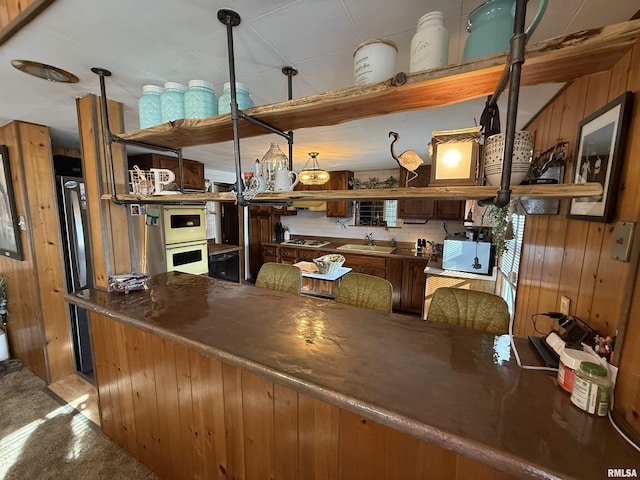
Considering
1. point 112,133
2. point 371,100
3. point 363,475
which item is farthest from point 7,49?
point 363,475

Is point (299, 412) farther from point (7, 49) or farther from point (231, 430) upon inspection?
point (7, 49)

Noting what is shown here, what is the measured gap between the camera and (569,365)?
2.70ft

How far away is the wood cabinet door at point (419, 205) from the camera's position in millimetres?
A: 3865

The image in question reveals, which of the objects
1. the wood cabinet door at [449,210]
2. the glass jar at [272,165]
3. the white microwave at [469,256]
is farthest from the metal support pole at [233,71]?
the wood cabinet door at [449,210]

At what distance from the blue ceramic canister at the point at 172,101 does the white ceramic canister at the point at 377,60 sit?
0.97m

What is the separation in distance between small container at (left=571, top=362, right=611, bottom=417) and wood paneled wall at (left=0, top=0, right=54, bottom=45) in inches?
81.6

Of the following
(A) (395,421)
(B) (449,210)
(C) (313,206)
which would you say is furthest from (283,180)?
(C) (313,206)

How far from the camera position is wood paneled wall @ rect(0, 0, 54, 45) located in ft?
2.95

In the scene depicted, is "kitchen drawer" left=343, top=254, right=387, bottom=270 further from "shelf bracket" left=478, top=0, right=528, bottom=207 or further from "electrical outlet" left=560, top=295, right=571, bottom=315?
"shelf bracket" left=478, top=0, right=528, bottom=207

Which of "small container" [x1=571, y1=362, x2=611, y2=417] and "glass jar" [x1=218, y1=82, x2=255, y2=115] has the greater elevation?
"glass jar" [x1=218, y1=82, x2=255, y2=115]

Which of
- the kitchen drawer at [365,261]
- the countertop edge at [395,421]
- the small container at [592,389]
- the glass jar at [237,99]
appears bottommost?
the kitchen drawer at [365,261]

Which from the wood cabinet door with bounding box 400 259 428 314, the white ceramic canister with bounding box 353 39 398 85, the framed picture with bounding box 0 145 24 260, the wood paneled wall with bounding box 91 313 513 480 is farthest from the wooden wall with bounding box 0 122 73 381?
the wood cabinet door with bounding box 400 259 428 314

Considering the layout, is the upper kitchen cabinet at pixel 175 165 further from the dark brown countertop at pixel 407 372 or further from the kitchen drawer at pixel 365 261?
the kitchen drawer at pixel 365 261

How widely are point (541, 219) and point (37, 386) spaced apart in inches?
166
